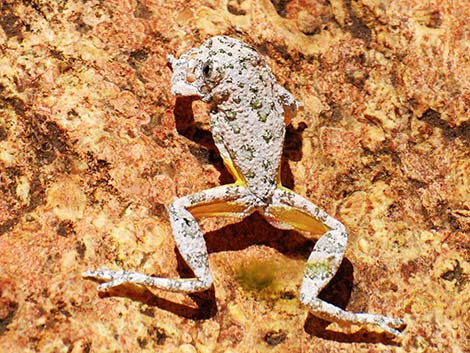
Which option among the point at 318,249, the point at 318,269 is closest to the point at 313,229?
the point at 318,249

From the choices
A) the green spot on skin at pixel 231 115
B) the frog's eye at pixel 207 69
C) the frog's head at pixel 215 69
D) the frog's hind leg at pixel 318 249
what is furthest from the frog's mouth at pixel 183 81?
the frog's hind leg at pixel 318 249

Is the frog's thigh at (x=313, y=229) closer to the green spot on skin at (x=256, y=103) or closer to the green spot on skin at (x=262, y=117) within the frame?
the green spot on skin at (x=262, y=117)

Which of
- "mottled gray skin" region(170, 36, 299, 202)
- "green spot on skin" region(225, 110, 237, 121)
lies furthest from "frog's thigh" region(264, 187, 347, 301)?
"green spot on skin" region(225, 110, 237, 121)

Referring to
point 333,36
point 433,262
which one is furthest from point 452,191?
point 333,36

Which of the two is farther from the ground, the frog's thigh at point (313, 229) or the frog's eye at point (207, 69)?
A: the frog's eye at point (207, 69)

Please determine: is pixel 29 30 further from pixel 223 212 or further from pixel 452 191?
pixel 452 191

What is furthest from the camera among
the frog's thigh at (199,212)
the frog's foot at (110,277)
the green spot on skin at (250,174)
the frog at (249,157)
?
the green spot on skin at (250,174)

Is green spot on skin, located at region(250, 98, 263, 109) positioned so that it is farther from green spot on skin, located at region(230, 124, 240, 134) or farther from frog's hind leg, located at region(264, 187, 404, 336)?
frog's hind leg, located at region(264, 187, 404, 336)
